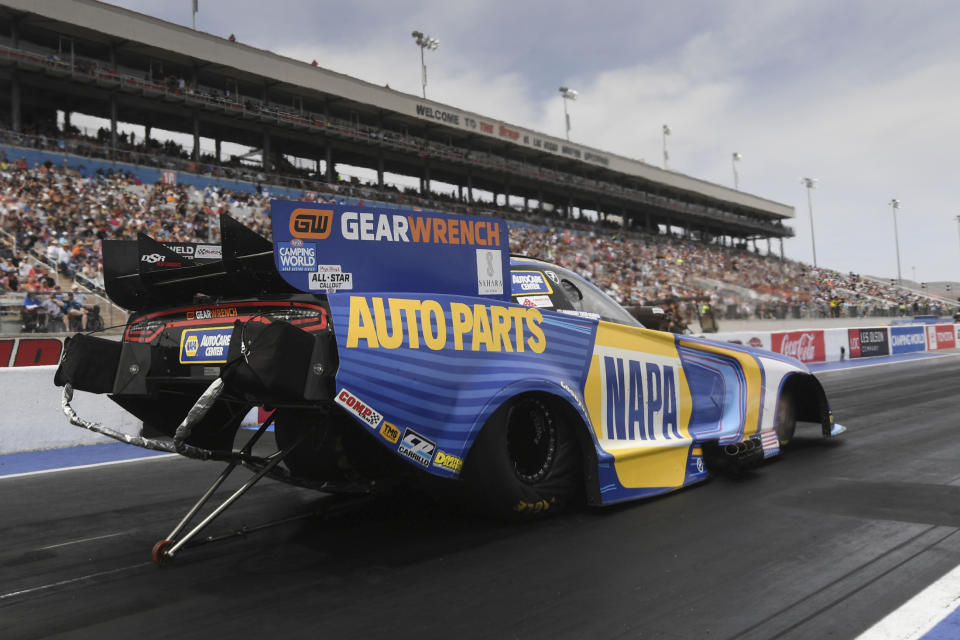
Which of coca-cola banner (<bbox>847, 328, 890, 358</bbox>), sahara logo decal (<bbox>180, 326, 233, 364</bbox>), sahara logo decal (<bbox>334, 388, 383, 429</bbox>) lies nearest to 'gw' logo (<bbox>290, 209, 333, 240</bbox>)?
sahara logo decal (<bbox>180, 326, 233, 364</bbox>)

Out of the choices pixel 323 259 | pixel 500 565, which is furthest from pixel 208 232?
pixel 500 565

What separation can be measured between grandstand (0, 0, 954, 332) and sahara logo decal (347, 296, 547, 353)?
35.6 feet

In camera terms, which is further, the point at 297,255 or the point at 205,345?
the point at 205,345

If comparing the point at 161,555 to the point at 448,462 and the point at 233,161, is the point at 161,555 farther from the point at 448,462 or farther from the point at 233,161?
the point at 233,161

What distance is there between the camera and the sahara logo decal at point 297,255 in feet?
10.9

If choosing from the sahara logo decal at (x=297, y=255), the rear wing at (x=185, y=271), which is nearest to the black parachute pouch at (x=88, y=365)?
the rear wing at (x=185, y=271)

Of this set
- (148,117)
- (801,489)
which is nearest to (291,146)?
(148,117)

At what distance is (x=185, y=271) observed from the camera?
4.05 meters

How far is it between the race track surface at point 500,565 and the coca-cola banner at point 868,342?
19371 millimetres

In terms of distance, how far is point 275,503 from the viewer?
201 inches

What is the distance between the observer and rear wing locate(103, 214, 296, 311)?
3.50m

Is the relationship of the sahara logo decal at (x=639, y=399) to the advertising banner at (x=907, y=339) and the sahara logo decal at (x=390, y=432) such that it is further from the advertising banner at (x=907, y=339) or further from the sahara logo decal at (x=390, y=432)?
the advertising banner at (x=907, y=339)

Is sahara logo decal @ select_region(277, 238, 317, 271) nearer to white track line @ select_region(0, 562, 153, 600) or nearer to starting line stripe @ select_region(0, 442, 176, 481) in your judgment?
white track line @ select_region(0, 562, 153, 600)

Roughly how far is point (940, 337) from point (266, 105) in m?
29.4
